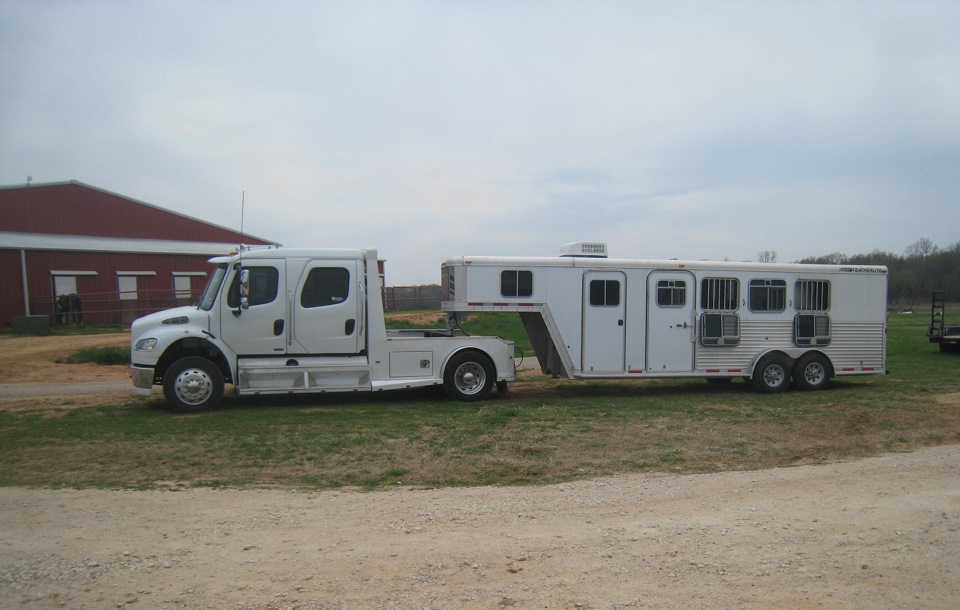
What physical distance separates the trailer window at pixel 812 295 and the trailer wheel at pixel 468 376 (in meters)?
6.44

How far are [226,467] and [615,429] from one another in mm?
5243

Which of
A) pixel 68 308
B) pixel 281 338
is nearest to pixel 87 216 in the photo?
pixel 68 308

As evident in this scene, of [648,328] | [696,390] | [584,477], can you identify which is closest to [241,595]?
[584,477]

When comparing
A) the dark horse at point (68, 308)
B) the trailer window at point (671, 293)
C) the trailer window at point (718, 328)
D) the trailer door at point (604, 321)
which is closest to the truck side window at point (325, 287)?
the trailer door at point (604, 321)

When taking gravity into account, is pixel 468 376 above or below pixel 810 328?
below

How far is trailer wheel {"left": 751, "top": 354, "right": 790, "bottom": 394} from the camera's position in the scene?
13391mm

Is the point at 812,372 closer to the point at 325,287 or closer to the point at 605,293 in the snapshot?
the point at 605,293

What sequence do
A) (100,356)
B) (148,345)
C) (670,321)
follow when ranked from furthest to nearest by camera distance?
(100,356), (670,321), (148,345)

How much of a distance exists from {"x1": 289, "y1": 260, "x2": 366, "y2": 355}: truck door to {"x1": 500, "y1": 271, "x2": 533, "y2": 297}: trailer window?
101 inches

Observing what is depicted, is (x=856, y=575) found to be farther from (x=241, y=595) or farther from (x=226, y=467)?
(x=226, y=467)

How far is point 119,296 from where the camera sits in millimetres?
30516

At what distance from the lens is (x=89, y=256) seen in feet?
98.6

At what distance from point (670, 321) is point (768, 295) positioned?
7.26ft

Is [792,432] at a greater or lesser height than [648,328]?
lesser
